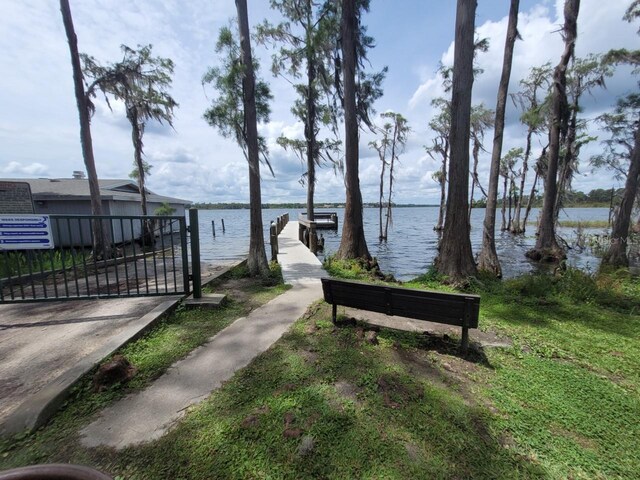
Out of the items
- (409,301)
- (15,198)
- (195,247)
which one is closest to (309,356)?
(409,301)

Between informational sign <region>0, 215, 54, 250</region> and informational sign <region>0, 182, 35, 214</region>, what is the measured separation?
0.12 meters

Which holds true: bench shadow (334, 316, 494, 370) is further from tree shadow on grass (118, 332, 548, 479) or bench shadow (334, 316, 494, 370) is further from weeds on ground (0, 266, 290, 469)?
weeds on ground (0, 266, 290, 469)

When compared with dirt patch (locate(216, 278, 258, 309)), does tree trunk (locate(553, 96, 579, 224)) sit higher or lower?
higher

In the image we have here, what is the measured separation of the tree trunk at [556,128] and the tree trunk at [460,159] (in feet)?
21.5

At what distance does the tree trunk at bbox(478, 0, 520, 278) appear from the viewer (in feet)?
31.2

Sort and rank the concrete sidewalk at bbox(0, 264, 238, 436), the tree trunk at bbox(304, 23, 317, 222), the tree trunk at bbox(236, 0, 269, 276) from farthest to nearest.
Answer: the tree trunk at bbox(304, 23, 317, 222), the tree trunk at bbox(236, 0, 269, 276), the concrete sidewalk at bbox(0, 264, 238, 436)

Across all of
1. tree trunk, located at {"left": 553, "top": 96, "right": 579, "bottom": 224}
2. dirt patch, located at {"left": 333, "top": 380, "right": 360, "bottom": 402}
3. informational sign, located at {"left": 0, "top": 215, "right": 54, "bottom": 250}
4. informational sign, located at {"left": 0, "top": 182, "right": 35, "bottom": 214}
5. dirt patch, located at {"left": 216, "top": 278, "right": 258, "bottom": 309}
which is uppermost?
tree trunk, located at {"left": 553, "top": 96, "right": 579, "bottom": 224}

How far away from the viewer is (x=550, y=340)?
13.3ft

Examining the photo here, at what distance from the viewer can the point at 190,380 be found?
117 inches

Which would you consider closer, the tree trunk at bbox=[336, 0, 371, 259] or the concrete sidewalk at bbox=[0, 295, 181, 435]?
the concrete sidewalk at bbox=[0, 295, 181, 435]

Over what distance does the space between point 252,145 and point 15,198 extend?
455cm

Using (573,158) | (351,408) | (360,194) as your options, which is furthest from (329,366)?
(573,158)

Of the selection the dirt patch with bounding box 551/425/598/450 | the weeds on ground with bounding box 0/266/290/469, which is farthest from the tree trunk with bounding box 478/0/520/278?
the dirt patch with bounding box 551/425/598/450

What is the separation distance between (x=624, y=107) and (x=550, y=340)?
20.5 meters
